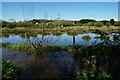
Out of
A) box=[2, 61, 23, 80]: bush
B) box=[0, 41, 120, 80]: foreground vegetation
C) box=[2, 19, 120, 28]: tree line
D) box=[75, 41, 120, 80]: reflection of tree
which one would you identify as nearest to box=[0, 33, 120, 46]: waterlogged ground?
box=[2, 19, 120, 28]: tree line

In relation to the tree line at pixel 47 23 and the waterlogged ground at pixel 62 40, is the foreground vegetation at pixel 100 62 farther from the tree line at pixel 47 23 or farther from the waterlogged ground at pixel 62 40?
the tree line at pixel 47 23

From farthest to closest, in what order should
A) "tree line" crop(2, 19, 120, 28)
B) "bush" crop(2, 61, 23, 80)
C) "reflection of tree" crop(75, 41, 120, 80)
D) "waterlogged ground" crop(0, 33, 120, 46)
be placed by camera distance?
"waterlogged ground" crop(0, 33, 120, 46), "tree line" crop(2, 19, 120, 28), "bush" crop(2, 61, 23, 80), "reflection of tree" crop(75, 41, 120, 80)

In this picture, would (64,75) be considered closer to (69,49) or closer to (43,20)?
(69,49)

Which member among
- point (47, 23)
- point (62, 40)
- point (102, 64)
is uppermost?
point (47, 23)

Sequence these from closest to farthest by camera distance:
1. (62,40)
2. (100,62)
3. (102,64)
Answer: (102,64)
(100,62)
(62,40)

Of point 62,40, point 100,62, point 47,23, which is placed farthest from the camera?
point 62,40

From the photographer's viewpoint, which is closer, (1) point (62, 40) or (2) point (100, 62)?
(2) point (100, 62)

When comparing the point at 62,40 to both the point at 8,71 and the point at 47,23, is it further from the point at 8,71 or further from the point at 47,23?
the point at 8,71

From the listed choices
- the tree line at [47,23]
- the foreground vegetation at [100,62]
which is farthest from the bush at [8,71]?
the tree line at [47,23]

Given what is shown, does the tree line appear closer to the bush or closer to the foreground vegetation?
the foreground vegetation

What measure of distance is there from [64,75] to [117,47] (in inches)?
143

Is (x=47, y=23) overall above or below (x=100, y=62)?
above

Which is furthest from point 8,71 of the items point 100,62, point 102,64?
point 100,62

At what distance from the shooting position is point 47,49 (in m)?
10.3
